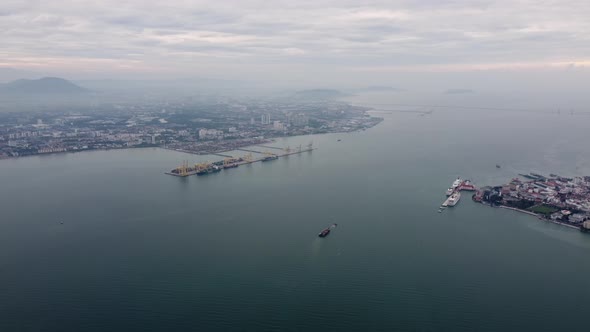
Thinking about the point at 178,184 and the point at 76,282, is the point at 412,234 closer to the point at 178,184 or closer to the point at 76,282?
the point at 76,282

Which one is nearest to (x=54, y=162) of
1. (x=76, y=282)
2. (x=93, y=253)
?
(x=93, y=253)

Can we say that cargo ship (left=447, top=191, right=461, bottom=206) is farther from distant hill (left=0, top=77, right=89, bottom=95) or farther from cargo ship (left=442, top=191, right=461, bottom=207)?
distant hill (left=0, top=77, right=89, bottom=95)

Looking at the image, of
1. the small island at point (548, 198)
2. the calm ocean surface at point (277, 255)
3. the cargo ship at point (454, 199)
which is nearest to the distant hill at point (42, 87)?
the calm ocean surface at point (277, 255)

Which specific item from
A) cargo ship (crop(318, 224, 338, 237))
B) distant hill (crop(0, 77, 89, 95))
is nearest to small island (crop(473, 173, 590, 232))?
cargo ship (crop(318, 224, 338, 237))

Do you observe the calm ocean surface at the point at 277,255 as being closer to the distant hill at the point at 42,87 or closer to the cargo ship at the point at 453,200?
the cargo ship at the point at 453,200

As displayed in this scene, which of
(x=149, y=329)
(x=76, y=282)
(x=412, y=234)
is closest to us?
(x=149, y=329)

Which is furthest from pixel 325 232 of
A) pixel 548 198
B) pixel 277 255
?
pixel 548 198
